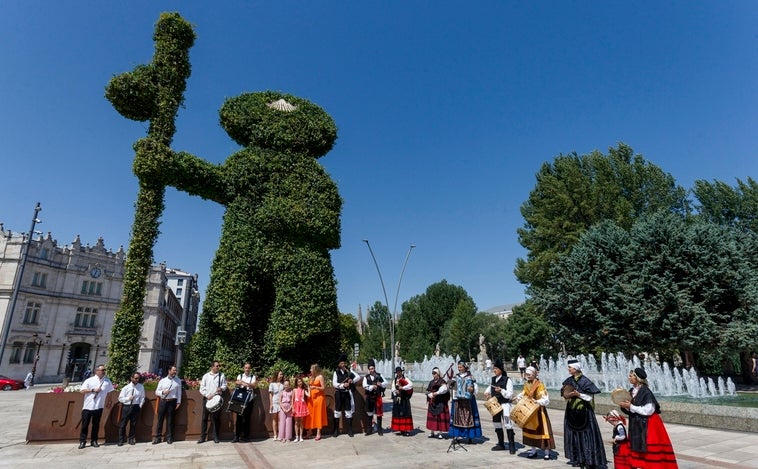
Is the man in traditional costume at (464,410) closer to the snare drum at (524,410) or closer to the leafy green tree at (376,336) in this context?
the snare drum at (524,410)

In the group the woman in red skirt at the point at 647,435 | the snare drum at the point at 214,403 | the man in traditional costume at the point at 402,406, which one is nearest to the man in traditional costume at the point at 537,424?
the woman in red skirt at the point at 647,435

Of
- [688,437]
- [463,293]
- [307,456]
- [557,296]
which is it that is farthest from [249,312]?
[463,293]

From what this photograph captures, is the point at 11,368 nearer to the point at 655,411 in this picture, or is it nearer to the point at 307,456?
the point at 307,456

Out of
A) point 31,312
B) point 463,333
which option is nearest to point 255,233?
point 31,312

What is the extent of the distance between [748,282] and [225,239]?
25.2m

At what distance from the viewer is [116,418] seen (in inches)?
340

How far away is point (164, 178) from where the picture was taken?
1120 cm

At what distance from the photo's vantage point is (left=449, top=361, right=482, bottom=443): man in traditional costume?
8.26 meters

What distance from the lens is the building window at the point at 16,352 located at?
37344 millimetres

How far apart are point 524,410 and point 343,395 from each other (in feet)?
14.1

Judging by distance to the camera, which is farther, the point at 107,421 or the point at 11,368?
the point at 11,368

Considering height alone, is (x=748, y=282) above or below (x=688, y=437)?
above

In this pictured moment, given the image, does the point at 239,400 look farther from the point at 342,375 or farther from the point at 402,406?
the point at 402,406

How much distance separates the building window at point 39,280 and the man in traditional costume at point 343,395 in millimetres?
46374
